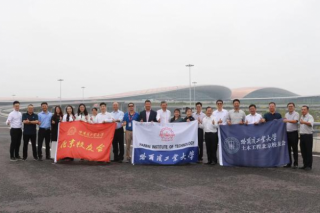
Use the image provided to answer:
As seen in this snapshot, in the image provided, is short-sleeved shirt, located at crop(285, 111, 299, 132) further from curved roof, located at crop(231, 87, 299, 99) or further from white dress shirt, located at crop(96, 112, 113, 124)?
curved roof, located at crop(231, 87, 299, 99)

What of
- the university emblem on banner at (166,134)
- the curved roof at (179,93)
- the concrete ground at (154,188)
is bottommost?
the concrete ground at (154,188)

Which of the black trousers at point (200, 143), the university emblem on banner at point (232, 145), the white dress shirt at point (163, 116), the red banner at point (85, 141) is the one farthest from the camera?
the white dress shirt at point (163, 116)

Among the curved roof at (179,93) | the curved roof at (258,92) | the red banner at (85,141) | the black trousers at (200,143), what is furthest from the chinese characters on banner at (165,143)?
the curved roof at (258,92)

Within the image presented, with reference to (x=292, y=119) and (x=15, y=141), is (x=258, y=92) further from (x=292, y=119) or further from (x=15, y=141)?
(x=15, y=141)

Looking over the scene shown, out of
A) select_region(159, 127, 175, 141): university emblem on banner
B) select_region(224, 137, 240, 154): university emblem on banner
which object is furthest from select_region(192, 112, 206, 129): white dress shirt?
select_region(224, 137, 240, 154): university emblem on banner

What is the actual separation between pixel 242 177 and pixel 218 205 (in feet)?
7.13

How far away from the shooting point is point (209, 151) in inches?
321

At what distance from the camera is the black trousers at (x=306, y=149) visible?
742cm

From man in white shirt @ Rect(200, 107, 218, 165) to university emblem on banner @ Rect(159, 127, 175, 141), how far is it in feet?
3.05

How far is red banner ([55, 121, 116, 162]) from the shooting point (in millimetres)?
8328

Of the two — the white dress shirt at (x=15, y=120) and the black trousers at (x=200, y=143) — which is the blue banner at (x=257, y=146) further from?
the white dress shirt at (x=15, y=120)

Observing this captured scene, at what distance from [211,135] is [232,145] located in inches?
23.8

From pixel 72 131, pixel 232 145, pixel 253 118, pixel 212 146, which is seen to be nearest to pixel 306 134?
pixel 253 118

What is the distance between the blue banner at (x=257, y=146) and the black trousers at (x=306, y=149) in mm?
378
